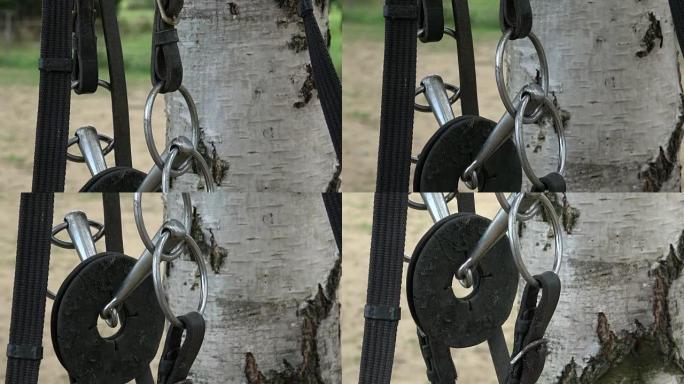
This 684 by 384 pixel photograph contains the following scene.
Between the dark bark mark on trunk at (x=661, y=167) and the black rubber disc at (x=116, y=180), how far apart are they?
16.8 inches

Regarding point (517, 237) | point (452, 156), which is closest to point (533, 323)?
point (517, 237)

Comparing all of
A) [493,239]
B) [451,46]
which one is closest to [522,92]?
[493,239]

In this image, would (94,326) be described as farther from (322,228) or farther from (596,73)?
(596,73)

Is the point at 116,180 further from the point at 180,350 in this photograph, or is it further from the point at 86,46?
the point at 180,350

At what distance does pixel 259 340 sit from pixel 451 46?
10.6 ft

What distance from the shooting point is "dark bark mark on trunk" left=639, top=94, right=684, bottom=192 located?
0.80 meters

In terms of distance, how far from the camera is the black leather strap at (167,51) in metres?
0.55

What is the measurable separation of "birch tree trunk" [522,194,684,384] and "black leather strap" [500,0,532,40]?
26 cm

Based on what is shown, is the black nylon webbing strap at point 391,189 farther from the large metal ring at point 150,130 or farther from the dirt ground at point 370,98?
the dirt ground at point 370,98

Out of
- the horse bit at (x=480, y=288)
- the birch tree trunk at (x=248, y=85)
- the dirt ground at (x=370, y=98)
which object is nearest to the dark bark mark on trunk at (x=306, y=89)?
the birch tree trunk at (x=248, y=85)

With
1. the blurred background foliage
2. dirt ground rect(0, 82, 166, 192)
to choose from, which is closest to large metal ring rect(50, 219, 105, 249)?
dirt ground rect(0, 82, 166, 192)

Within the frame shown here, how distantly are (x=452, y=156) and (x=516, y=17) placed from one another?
13 centimetres

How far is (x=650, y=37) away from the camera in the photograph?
79cm

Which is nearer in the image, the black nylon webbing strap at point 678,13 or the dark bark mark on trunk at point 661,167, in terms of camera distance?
the black nylon webbing strap at point 678,13
